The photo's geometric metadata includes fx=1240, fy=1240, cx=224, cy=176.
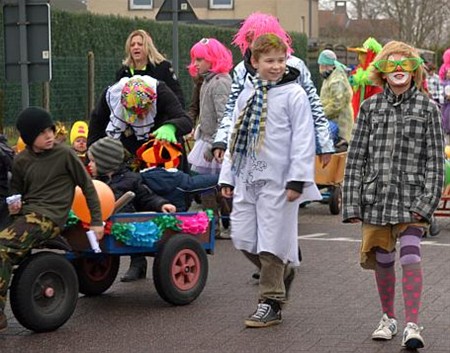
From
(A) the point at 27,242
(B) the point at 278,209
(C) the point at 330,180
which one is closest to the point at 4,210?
(A) the point at 27,242

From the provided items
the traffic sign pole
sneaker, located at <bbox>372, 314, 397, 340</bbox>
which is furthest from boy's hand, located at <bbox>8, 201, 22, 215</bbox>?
the traffic sign pole

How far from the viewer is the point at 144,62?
9938 mm

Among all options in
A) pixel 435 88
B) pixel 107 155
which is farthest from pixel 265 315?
pixel 435 88

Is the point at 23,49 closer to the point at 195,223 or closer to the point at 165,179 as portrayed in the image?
the point at 165,179

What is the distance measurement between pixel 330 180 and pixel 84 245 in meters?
6.10

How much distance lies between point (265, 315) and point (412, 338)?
1115mm

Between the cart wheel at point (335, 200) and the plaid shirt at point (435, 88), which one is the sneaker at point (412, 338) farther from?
the plaid shirt at point (435, 88)

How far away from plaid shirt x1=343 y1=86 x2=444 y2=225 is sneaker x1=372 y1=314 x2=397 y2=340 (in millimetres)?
626

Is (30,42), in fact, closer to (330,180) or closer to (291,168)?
(330,180)

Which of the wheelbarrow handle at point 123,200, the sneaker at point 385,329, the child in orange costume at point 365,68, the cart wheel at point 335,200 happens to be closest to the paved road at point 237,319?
the sneaker at point 385,329

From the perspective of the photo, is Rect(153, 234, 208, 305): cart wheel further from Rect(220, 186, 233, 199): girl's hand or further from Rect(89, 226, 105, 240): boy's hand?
Rect(89, 226, 105, 240): boy's hand

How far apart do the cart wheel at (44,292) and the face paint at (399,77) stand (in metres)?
2.27

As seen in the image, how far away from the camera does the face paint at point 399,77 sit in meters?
7.12

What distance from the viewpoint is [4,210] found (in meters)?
7.64
